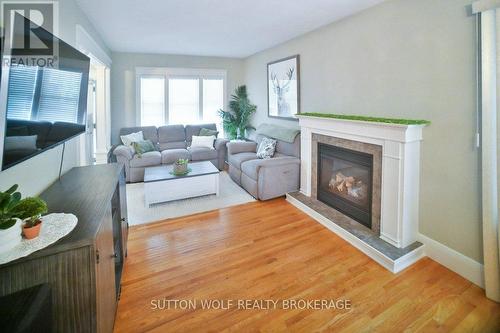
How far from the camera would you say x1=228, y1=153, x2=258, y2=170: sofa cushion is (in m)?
4.47

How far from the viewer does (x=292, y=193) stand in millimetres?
3846

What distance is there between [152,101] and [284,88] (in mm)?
3046

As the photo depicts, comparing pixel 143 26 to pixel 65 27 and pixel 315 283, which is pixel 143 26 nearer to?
pixel 65 27

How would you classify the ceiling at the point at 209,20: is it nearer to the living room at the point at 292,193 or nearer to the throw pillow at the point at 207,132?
the living room at the point at 292,193

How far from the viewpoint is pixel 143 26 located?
11.7 ft

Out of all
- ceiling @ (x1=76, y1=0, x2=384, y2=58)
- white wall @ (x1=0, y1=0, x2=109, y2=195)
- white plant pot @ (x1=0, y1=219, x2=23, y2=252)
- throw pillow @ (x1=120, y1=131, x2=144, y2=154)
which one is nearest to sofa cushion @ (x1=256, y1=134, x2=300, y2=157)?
ceiling @ (x1=76, y1=0, x2=384, y2=58)

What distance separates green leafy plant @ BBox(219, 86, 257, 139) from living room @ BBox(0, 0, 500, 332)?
5.98ft

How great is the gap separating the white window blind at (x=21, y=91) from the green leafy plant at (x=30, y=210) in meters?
0.40

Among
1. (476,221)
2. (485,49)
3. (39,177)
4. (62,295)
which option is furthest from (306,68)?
(62,295)

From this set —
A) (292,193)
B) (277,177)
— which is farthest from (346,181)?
(277,177)

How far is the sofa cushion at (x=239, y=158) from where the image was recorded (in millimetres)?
4473

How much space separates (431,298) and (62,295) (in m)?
2.35

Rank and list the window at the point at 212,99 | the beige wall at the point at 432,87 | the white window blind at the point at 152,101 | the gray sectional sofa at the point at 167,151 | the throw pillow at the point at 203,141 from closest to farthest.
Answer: the beige wall at the point at 432,87, the gray sectional sofa at the point at 167,151, the throw pillow at the point at 203,141, the white window blind at the point at 152,101, the window at the point at 212,99

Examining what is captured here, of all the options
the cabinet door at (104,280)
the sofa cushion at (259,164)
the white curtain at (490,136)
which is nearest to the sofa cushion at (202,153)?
the sofa cushion at (259,164)
